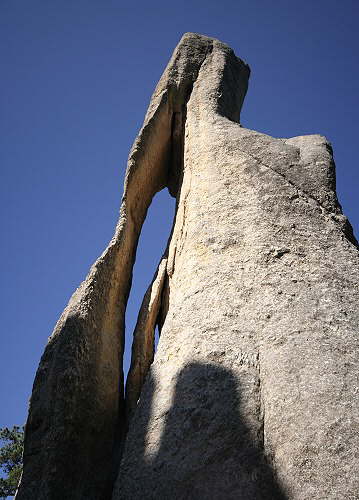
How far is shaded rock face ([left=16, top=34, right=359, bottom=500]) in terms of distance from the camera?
2754 millimetres

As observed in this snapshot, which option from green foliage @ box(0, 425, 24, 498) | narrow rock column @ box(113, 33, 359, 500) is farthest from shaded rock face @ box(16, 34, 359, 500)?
green foliage @ box(0, 425, 24, 498)

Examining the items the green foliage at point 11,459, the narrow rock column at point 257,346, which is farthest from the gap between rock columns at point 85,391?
the green foliage at point 11,459

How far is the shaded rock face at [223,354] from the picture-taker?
2754 millimetres

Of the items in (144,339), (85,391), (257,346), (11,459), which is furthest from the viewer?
(11,459)

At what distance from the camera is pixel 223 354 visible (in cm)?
331

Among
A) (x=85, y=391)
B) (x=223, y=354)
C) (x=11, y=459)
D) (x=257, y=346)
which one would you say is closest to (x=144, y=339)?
(x=85, y=391)

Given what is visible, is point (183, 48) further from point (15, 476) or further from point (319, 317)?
point (15, 476)

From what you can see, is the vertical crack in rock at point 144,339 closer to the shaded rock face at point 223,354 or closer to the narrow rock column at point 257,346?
the shaded rock face at point 223,354

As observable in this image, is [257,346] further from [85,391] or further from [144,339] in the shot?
[144,339]

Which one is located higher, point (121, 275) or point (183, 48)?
point (183, 48)

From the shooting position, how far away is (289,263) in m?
3.64

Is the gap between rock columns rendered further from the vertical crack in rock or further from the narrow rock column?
the narrow rock column

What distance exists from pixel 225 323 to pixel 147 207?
9.36 ft

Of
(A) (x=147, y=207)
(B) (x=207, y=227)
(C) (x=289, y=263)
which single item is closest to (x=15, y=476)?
(A) (x=147, y=207)
